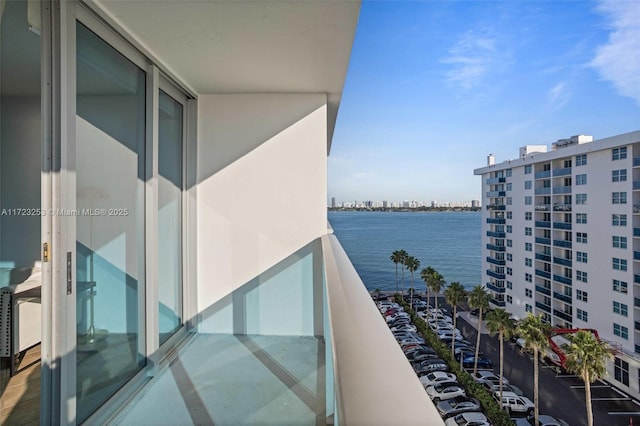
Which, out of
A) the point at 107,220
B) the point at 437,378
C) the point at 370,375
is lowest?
the point at 437,378

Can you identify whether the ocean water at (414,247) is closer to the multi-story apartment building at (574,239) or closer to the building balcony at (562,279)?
the multi-story apartment building at (574,239)

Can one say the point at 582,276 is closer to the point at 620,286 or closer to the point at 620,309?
the point at 620,286

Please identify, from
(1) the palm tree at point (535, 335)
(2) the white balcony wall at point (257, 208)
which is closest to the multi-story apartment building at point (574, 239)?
(1) the palm tree at point (535, 335)

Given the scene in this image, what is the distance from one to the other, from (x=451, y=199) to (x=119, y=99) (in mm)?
41515

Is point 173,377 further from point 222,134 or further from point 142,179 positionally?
point 222,134

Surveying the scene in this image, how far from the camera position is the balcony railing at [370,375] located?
1.35ft

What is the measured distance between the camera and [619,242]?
18406 millimetres

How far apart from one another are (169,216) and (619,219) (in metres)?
23.8

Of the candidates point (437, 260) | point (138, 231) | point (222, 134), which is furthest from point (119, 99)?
point (437, 260)

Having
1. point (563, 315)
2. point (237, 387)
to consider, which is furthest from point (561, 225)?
point (237, 387)

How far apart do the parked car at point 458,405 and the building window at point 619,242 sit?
39.5 ft

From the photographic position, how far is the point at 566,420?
46.0 feet

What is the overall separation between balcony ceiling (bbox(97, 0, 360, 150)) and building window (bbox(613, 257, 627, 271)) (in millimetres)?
22455

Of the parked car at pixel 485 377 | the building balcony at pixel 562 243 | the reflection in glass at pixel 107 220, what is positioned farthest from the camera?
the building balcony at pixel 562 243
